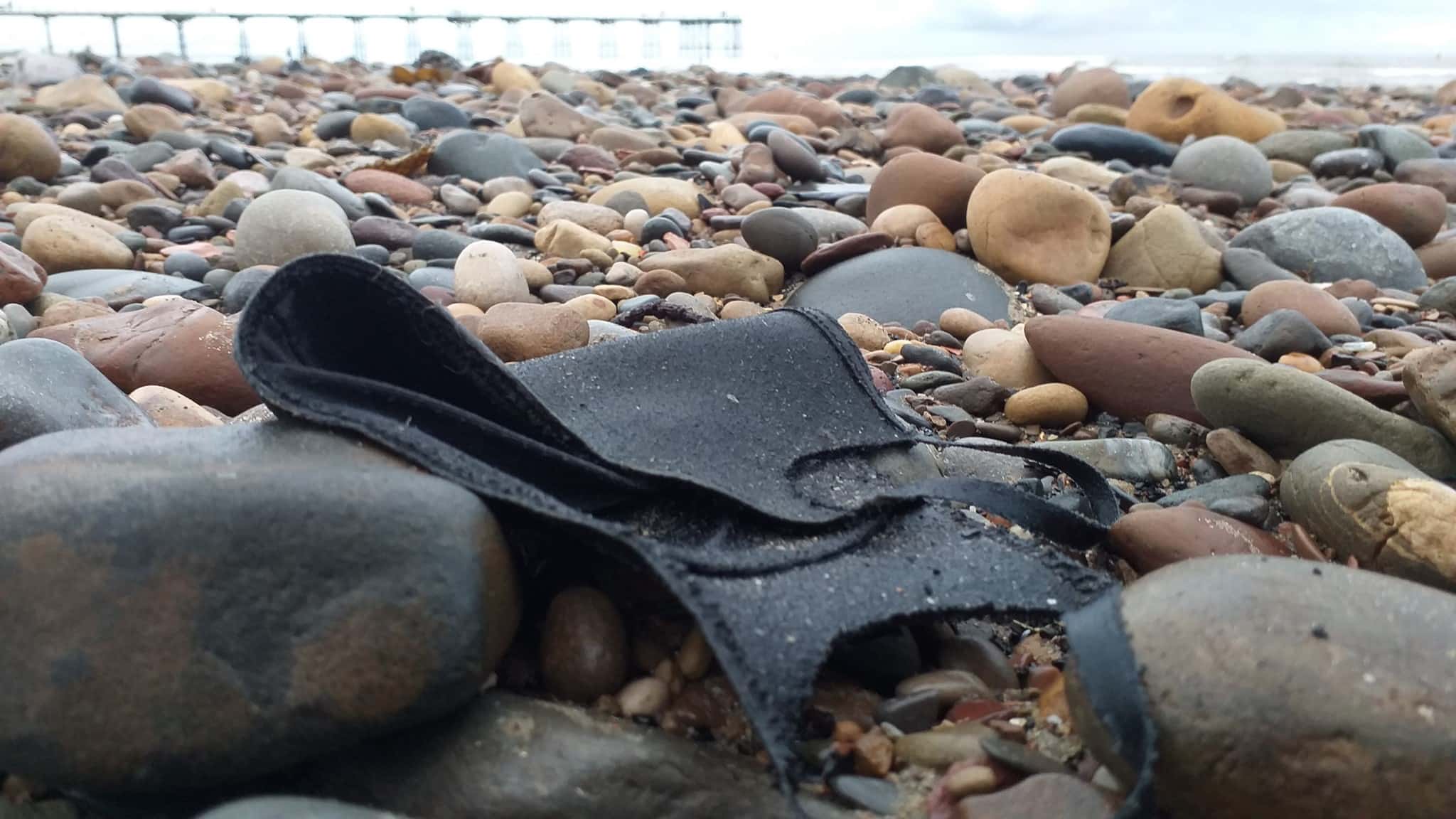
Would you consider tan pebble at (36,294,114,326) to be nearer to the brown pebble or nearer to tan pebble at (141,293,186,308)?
tan pebble at (141,293,186,308)

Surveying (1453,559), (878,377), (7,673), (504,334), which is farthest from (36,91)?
(1453,559)

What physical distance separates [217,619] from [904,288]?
9.86ft

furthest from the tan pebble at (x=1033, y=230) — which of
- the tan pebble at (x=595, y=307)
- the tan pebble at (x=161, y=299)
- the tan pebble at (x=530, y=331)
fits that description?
the tan pebble at (x=161, y=299)

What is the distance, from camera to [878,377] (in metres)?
3.03

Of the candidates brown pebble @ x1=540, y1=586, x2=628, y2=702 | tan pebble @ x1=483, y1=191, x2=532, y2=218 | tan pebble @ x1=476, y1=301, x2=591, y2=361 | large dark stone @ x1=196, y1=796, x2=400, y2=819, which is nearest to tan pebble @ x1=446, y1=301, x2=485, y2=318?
tan pebble @ x1=476, y1=301, x2=591, y2=361

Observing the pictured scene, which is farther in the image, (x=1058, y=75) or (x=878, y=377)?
(x=1058, y=75)

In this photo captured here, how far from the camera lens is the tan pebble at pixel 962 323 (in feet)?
11.8

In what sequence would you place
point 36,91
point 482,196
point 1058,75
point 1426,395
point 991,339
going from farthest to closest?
point 1058,75, point 36,91, point 482,196, point 991,339, point 1426,395

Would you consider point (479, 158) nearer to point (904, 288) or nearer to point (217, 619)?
point (904, 288)

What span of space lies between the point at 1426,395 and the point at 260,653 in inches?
92.8

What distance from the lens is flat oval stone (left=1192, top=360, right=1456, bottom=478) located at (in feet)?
7.93

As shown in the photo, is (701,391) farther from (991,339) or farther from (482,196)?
Result: (482,196)

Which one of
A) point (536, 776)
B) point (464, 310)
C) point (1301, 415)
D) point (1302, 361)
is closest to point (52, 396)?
point (536, 776)

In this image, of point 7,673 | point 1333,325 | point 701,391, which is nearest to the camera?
point 7,673
